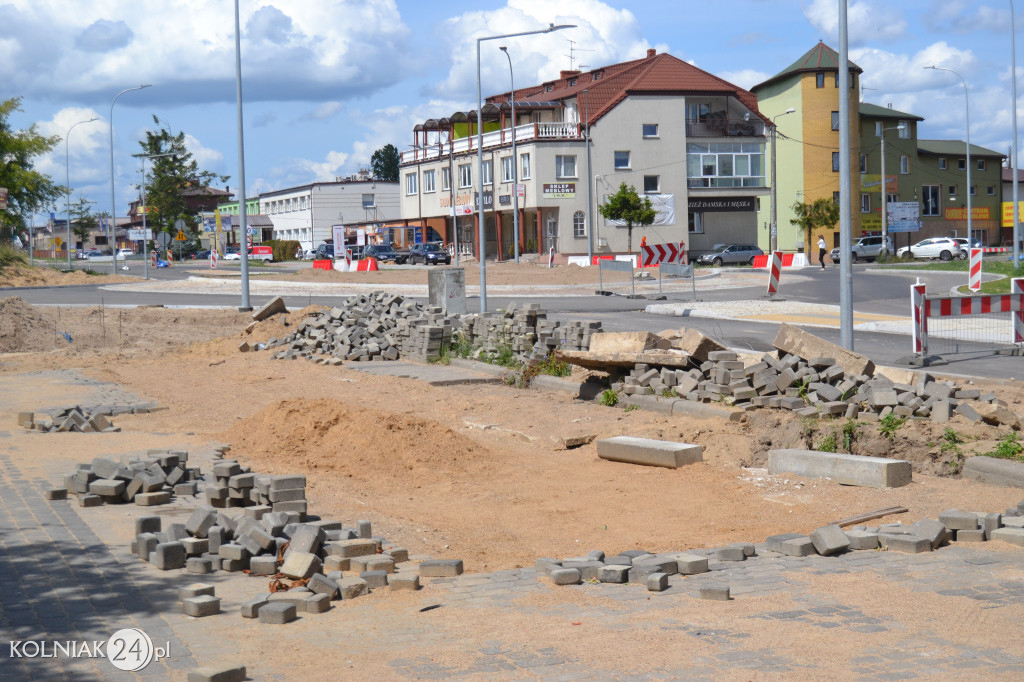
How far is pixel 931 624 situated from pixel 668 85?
6298 centimetres

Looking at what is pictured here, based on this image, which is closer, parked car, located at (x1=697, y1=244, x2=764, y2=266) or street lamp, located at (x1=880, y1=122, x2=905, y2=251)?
parked car, located at (x1=697, y1=244, x2=764, y2=266)

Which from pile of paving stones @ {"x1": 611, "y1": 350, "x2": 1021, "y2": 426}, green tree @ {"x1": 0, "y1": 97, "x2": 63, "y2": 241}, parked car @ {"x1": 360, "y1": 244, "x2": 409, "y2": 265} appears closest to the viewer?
pile of paving stones @ {"x1": 611, "y1": 350, "x2": 1021, "y2": 426}

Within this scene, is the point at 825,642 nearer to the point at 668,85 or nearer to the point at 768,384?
the point at 768,384

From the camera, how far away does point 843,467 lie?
8656 millimetres

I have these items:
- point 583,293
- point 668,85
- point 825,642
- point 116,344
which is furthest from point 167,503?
point 668,85

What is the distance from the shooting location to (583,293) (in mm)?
38438

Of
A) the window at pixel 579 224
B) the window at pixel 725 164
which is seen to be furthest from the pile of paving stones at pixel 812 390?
the window at pixel 725 164

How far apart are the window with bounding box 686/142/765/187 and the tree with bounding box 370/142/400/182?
320 feet

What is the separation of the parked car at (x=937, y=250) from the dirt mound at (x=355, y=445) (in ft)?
188

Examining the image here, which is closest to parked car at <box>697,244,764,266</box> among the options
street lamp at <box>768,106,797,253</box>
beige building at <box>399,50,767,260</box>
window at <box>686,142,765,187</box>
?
street lamp at <box>768,106,797,253</box>

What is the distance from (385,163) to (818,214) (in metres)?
105

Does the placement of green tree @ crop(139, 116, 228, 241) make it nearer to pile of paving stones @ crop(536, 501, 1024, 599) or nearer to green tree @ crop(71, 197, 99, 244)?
green tree @ crop(71, 197, 99, 244)

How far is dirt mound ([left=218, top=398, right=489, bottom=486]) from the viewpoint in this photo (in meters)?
9.60

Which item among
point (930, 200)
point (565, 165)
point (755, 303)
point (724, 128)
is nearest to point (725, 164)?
point (724, 128)
